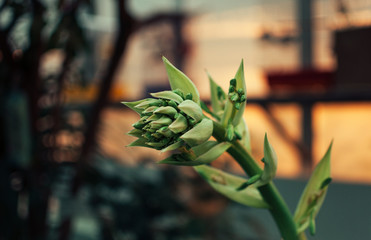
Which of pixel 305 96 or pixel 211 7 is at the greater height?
pixel 211 7

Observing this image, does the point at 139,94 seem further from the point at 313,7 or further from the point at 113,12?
the point at 313,7

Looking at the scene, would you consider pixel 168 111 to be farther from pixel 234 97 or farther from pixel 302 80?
pixel 302 80

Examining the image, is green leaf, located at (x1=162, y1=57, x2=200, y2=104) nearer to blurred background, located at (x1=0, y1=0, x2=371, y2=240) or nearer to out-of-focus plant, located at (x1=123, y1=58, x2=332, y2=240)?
out-of-focus plant, located at (x1=123, y1=58, x2=332, y2=240)

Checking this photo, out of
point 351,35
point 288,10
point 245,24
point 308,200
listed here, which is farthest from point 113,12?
point 308,200

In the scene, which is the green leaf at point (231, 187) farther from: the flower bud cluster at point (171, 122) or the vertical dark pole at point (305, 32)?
the vertical dark pole at point (305, 32)

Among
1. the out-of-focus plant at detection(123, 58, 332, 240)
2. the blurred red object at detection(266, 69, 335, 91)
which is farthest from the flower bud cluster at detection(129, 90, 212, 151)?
the blurred red object at detection(266, 69, 335, 91)

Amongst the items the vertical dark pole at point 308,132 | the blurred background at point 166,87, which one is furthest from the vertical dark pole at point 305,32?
the vertical dark pole at point 308,132
